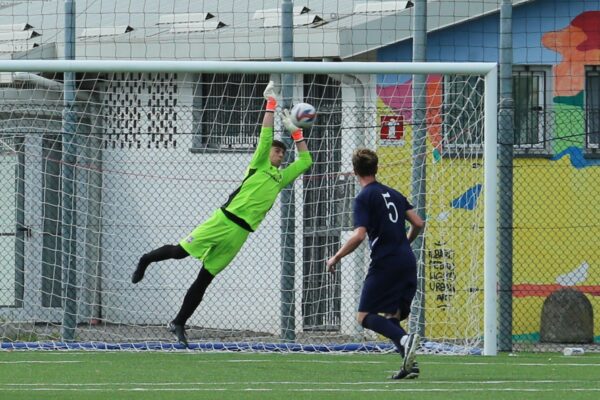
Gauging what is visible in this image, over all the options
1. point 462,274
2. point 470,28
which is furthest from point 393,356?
point 470,28

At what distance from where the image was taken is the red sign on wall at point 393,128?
15.5 meters

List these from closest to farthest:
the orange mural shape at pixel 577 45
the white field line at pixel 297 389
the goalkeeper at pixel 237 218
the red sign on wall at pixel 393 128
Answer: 1. the white field line at pixel 297 389
2. the goalkeeper at pixel 237 218
3. the red sign on wall at pixel 393 128
4. the orange mural shape at pixel 577 45

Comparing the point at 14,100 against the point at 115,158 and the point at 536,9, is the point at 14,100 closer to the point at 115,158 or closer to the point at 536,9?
the point at 115,158

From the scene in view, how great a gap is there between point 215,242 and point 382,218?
3.00 meters

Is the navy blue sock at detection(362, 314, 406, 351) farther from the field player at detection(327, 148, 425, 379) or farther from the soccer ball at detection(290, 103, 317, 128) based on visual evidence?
the soccer ball at detection(290, 103, 317, 128)

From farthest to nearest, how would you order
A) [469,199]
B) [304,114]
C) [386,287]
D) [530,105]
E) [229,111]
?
[530,105] < [229,111] < [469,199] < [304,114] < [386,287]

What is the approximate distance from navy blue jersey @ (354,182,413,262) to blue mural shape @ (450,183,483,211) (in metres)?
3.81

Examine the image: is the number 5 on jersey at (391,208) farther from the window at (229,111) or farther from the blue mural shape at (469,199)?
the window at (229,111)

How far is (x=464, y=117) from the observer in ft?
49.7

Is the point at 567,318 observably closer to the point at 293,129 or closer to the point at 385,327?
the point at 293,129

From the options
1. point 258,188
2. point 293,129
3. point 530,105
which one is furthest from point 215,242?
point 530,105

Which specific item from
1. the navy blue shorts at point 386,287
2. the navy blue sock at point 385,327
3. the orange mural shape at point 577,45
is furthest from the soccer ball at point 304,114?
the orange mural shape at point 577,45

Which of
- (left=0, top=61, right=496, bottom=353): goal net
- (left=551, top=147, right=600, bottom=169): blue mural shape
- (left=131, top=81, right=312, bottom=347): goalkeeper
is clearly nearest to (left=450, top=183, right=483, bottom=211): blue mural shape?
(left=0, top=61, right=496, bottom=353): goal net

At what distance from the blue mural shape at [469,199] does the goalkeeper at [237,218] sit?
1969 millimetres
